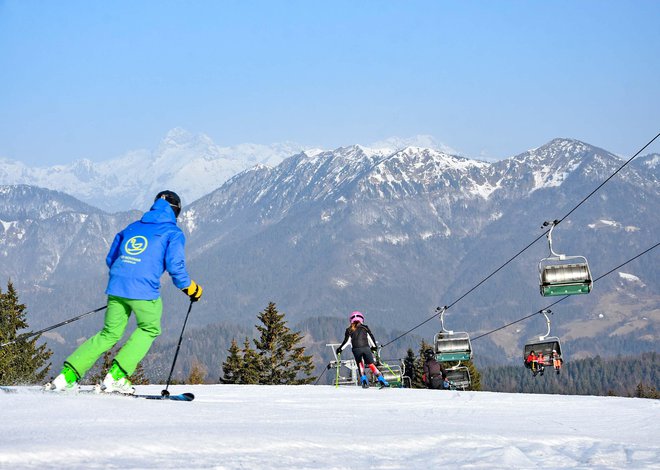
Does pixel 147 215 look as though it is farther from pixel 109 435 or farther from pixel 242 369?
pixel 242 369

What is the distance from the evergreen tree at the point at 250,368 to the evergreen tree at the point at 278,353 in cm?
82

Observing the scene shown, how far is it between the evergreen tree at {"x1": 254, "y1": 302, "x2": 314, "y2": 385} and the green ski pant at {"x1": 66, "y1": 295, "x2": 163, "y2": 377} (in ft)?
172

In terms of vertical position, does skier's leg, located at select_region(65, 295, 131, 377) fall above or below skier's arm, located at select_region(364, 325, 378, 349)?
below

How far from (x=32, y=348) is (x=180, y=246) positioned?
161 feet

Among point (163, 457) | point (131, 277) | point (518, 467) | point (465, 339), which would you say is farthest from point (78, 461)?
point (465, 339)

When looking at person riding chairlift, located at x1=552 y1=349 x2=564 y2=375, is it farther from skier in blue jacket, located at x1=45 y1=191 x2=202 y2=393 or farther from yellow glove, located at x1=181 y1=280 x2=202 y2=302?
skier in blue jacket, located at x1=45 y1=191 x2=202 y2=393

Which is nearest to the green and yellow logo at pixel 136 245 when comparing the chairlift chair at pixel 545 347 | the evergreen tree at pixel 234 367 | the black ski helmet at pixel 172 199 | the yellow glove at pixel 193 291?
the yellow glove at pixel 193 291

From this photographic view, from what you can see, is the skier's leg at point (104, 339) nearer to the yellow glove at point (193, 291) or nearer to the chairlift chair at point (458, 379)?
the yellow glove at point (193, 291)

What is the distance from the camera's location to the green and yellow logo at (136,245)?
10.2m

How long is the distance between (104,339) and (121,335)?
9.6 inches

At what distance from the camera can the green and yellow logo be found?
10188 mm

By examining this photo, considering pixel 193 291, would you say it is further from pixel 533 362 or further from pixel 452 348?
pixel 452 348

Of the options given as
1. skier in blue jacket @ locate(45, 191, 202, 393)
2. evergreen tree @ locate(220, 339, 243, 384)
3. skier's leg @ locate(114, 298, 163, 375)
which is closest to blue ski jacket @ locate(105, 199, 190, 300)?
skier in blue jacket @ locate(45, 191, 202, 393)

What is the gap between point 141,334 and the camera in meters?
10.4
